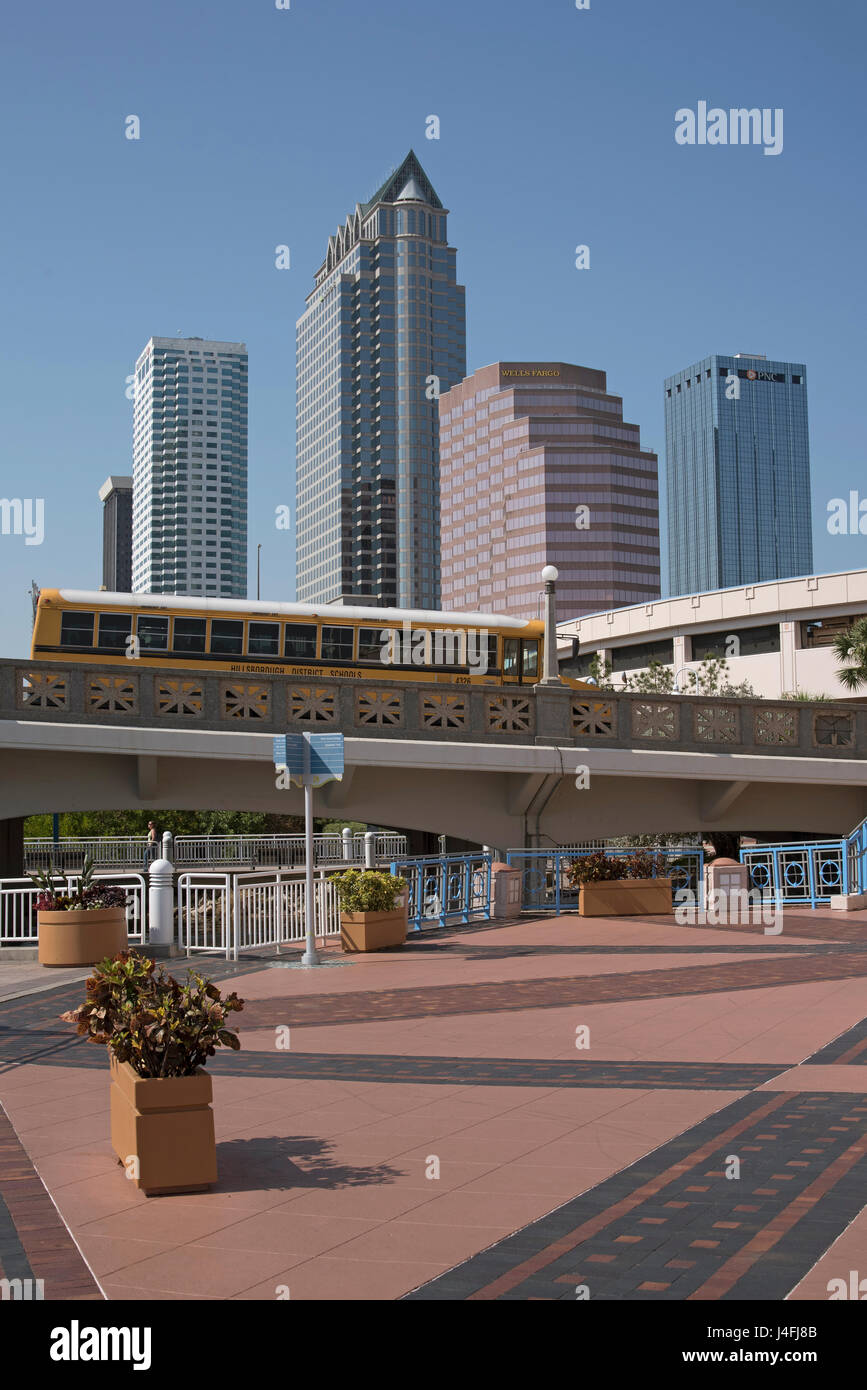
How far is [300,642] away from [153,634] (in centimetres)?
310

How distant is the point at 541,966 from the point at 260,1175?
9651 mm

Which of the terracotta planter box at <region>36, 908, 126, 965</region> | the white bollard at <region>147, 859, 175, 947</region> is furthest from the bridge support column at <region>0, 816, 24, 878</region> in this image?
the terracotta planter box at <region>36, 908, 126, 965</region>

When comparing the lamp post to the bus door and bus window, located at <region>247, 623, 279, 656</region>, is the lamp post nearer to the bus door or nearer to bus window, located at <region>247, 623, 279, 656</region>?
the bus door

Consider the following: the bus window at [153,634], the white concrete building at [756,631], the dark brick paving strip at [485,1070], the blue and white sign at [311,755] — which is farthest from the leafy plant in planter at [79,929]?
the white concrete building at [756,631]

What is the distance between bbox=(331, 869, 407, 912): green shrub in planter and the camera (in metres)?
19.1

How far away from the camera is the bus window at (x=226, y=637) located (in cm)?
2677

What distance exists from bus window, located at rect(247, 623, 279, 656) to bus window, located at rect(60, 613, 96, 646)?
10.6 ft

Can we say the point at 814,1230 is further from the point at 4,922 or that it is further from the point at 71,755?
the point at 71,755

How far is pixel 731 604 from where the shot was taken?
6081cm

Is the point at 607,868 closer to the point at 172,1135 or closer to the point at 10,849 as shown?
the point at 10,849

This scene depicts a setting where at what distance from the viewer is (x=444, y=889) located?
22.5 metres

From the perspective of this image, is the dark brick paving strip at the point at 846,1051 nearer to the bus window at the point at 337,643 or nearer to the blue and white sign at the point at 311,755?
the blue and white sign at the point at 311,755

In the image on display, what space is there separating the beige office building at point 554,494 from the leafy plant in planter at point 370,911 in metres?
147
